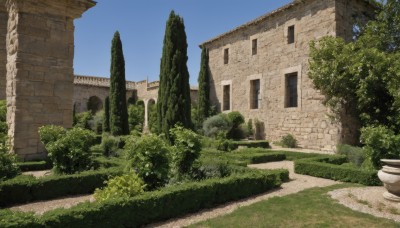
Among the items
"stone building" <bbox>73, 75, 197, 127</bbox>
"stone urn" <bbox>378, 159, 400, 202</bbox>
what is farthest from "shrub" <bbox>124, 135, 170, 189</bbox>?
"stone building" <bbox>73, 75, 197, 127</bbox>

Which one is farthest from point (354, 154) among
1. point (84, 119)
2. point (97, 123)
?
point (84, 119)

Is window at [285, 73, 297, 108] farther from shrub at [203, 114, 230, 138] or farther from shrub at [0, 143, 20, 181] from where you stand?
shrub at [0, 143, 20, 181]

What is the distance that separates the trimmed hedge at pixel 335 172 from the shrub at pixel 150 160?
15.1 feet

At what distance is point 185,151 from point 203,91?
1365 cm

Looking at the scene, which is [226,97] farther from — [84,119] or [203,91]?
[84,119]

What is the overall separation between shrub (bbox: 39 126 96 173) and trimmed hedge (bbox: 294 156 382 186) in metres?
6.14

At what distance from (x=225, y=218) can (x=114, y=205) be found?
1.78m

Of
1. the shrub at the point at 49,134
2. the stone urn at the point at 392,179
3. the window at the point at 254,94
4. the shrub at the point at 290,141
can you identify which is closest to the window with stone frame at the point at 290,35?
the window at the point at 254,94

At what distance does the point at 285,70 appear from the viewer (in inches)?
592

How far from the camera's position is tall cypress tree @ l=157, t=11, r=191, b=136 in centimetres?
1238

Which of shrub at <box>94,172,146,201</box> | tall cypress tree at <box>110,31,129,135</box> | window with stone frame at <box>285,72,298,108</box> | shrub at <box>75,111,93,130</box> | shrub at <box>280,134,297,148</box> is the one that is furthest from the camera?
shrub at <box>75,111,93,130</box>

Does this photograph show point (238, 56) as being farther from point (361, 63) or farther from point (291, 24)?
point (361, 63)

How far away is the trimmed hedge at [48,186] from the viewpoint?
5.27 m

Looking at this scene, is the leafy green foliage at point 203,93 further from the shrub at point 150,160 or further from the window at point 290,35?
the shrub at point 150,160
